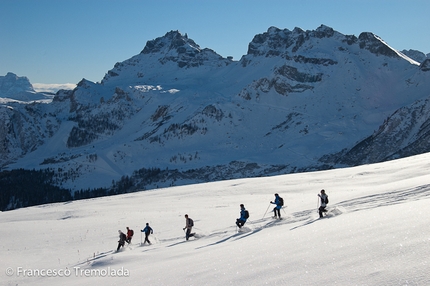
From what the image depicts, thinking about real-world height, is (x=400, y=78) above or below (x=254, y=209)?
above

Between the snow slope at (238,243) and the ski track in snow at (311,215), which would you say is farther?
the ski track in snow at (311,215)

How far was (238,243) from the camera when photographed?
16266 millimetres

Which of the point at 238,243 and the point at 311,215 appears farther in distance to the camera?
the point at 311,215

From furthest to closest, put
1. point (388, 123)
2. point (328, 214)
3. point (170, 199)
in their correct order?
point (388, 123)
point (170, 199)
point (328, 214)

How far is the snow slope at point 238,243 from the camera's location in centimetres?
938

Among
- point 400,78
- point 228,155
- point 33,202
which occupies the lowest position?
point 33,202

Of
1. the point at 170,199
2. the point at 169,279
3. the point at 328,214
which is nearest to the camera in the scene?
the point at 169,279

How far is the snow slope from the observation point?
30.8 ft

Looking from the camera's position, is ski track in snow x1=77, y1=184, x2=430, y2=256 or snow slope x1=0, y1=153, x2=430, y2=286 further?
Answer: ski track in snow x1=77, y1=184, x2=430, y2=256

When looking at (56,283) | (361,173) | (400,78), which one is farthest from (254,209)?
(400,78)

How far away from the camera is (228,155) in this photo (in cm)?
16888

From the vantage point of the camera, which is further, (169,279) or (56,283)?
(56,283)

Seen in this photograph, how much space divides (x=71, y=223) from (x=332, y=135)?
142 metres

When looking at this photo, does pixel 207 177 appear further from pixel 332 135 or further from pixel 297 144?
pixel 332 135
